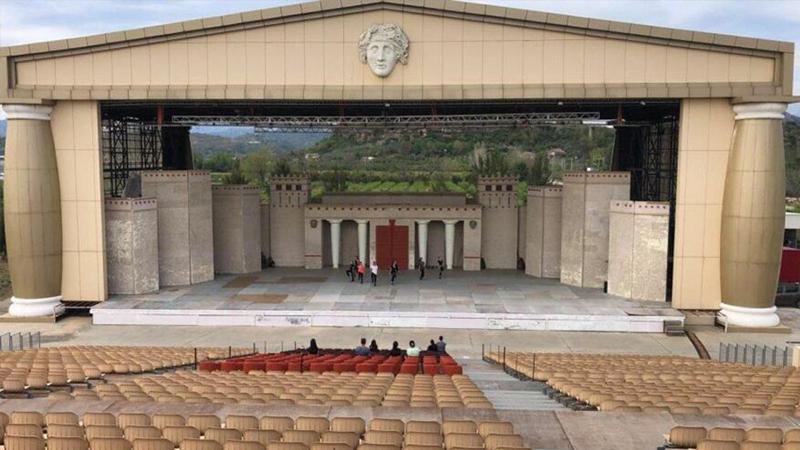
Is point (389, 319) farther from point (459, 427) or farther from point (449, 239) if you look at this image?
point (459, 427)

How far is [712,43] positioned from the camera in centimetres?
2644

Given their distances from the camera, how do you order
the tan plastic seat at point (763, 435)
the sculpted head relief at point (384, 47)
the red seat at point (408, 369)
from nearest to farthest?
the tan plastic seat at point (763, 435), the red seat at point (408, 369), the sculpted head relief at point (384, 47)

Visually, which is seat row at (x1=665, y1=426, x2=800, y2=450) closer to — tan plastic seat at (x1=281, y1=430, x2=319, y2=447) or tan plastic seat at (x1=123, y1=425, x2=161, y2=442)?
tan plastic seat at (x1=281, y1=430, x2=319, y2=447)

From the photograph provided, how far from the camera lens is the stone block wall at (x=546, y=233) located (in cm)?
3494

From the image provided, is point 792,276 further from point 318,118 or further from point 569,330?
point 318,118

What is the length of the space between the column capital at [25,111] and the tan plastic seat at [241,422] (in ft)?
77.6

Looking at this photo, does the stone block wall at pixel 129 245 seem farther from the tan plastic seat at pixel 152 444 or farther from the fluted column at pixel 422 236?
the tan plastic seat at pixel 152 444

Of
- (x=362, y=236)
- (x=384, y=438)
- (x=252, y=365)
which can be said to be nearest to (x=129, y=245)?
(x=362, y=236)

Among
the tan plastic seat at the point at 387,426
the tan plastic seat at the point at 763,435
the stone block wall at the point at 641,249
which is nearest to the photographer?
the tan plastic seat at the point at 763,435

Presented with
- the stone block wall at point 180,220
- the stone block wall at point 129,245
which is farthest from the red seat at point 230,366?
the stone block wall at point 180,220

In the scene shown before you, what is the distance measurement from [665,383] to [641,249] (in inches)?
627

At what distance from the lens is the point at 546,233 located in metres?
35.2

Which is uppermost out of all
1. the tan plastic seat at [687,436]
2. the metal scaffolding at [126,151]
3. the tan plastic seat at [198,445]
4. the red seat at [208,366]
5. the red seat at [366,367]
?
the metal scaffolding at [126,151]

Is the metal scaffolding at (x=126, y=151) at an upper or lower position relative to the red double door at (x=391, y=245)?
upper
